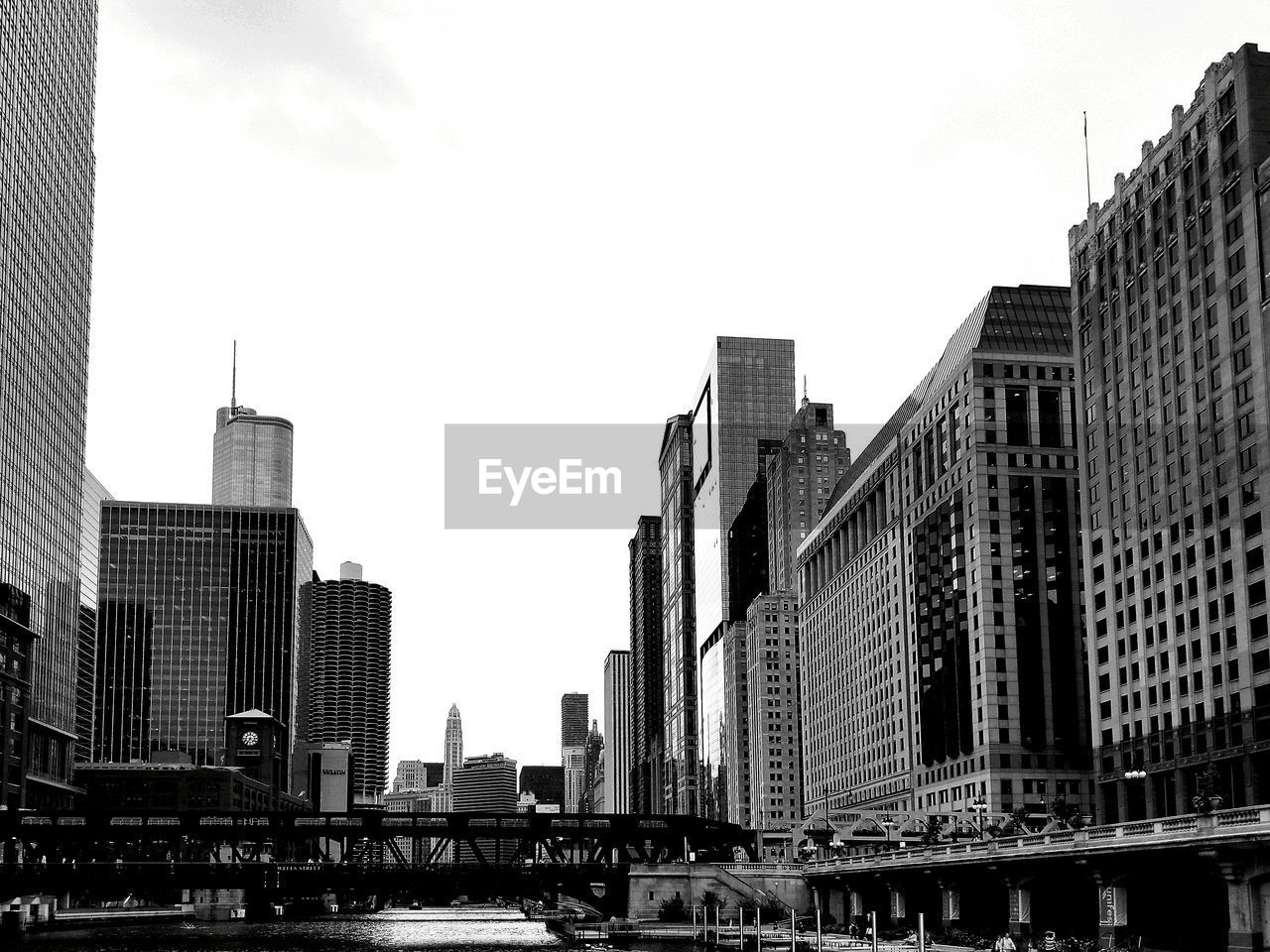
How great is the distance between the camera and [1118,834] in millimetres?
88188

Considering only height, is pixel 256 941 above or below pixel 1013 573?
below

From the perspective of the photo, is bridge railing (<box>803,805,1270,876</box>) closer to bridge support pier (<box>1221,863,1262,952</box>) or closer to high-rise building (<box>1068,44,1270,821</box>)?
bridge support pier (<box>1221,863,1262,952</box>)

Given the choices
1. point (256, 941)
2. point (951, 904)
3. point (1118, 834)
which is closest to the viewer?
point (1118, 834)

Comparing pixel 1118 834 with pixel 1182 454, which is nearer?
pixel 1118 834

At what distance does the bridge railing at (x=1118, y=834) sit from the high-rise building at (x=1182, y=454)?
23.4 meters

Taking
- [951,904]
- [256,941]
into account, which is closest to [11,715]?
[256,941]

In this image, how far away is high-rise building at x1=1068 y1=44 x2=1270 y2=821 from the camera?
124688mm

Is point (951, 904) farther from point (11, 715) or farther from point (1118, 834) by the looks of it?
point (11, 715)

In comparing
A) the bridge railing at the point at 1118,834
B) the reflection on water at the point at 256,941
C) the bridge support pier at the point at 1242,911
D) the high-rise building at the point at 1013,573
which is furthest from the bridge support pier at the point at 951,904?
the high-rise building at the point at 1013,573

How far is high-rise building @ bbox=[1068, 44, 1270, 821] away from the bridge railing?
23.4 m

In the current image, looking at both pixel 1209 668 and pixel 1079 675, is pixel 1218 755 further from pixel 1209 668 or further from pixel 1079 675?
pixel 1079 675

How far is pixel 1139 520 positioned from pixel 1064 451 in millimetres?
40582

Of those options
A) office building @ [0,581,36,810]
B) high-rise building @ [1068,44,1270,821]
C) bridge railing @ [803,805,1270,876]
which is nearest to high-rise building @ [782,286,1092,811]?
high-rise building @ [1068,44,1270,821]

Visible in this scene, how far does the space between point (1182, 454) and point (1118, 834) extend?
56.8 meters
